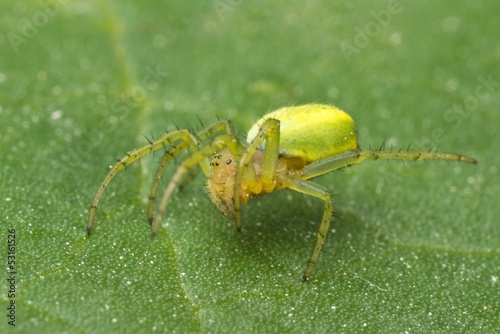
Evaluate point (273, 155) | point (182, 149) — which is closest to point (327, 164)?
point (273, 155)

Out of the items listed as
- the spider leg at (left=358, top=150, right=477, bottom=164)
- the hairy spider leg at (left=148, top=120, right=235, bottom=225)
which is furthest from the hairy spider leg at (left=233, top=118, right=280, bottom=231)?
the spider leg at (left=358, top=150, right=477, bottom=164)

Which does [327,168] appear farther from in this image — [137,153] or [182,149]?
[137,153]

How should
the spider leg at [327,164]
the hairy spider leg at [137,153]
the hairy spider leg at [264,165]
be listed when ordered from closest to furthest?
the hairy spider leg at [264,165] → the hairy spider leg at [137,153] → the spider leg at [327,164]

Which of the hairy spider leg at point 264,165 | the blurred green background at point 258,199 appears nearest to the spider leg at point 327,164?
the hairy spider leg at point 264,165

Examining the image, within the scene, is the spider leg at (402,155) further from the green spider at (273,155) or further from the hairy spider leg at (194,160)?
the hairy spider leg at (194,160)

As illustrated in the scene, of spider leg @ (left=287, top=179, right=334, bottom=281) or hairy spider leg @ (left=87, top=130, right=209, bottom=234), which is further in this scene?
hairy spider leg @ (left=87, top=130, right=209, bottom=234)

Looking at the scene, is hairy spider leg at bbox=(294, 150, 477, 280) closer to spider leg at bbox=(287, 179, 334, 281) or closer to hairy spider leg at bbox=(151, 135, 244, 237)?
spider leg at bbox=(287, 179, 334, 281)

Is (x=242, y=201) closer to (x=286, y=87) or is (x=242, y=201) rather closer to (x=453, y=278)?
(x=453, y=278)
